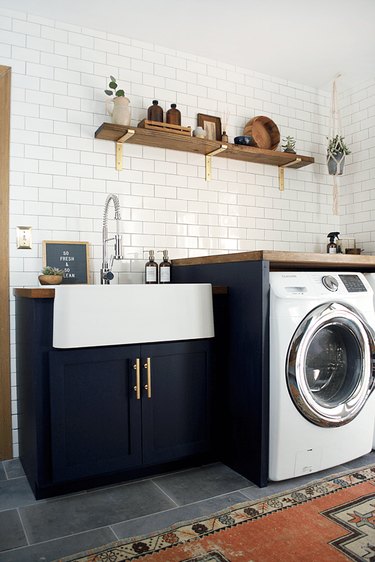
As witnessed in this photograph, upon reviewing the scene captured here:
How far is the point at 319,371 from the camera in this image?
2.54m

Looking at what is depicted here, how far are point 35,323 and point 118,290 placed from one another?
0.42 metres

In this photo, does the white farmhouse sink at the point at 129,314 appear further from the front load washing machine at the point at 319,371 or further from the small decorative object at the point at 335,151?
the small decorative object at the point at 335,151

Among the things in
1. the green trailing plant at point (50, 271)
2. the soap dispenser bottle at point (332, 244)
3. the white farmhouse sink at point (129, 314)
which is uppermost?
the soap dispenser bottle at point (332, 244)

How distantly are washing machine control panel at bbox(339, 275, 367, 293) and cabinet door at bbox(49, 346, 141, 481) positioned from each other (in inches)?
47.6

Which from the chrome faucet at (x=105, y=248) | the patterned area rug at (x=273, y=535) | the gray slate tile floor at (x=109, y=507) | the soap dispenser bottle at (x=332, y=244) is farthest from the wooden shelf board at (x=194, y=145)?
the patterned area rug at (x=273, y=535)

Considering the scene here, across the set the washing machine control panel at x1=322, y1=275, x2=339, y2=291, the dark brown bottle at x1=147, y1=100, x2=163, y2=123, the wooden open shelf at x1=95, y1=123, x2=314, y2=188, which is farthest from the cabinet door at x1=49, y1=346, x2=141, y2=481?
the dark brown bottle at x1=147, y1=100, x2=163, y2=123

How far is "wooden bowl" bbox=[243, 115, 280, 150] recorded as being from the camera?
3688 mm

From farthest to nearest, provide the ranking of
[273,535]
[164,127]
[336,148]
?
[336,148]
[164,127]
[273,535]

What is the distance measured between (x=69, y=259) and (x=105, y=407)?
106cm

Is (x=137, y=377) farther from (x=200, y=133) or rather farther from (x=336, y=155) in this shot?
(x=336, y=155)

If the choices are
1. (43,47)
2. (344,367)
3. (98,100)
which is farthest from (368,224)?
(43,47)

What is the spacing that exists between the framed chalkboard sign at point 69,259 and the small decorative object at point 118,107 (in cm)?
82

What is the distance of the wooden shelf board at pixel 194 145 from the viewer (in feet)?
9.88

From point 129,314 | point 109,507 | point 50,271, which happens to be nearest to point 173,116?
point 50,271
